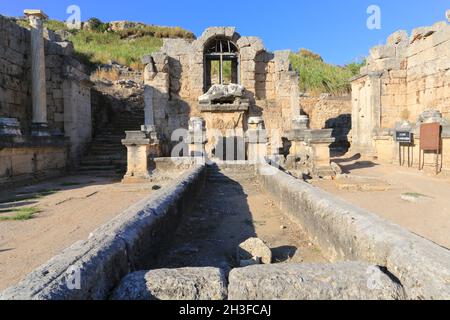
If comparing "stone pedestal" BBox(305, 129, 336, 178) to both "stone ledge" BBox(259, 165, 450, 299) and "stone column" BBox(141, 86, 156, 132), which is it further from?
"stone column" BBox(141, 86, 156, 132)

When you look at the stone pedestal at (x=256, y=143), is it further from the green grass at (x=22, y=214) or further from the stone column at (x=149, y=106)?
the stone column at (x=149, y=106)

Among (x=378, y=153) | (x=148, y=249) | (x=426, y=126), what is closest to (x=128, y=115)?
(x=378, y=153)

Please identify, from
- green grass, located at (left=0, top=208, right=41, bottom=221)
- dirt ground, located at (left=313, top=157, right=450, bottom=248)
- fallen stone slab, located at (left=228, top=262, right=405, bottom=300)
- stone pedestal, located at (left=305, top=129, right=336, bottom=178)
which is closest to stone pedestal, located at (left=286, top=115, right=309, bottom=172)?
stone pedestal, located at (left=305, top=129, right=336, bottom=178)

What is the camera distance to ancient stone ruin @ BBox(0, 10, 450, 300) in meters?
2.11

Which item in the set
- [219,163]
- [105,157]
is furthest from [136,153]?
[105,157]

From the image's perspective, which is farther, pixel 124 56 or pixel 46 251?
pixel 124 56

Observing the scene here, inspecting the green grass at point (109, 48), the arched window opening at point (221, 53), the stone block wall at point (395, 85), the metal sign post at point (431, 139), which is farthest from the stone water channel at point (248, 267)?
the green grass at point (109, 48)

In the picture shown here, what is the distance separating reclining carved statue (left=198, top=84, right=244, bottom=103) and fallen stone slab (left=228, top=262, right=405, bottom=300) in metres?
9.98

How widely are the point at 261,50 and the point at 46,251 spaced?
13.7 metres

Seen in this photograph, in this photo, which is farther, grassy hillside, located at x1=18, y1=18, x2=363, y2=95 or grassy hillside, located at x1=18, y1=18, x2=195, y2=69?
grassy hillside, located at x1=18, y1=18, x2=195, y2=69

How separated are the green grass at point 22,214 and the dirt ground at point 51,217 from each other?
0.10m

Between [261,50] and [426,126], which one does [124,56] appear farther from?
[426,126]

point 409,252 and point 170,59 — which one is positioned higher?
point 170,59
